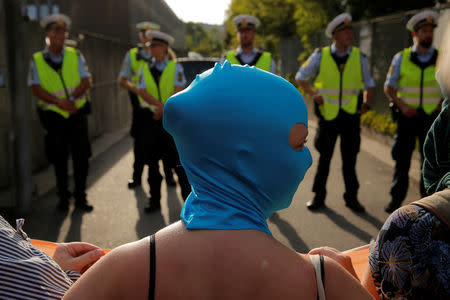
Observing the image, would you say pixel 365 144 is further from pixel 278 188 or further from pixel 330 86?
pixel 278 188

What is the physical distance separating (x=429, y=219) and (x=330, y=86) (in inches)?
186

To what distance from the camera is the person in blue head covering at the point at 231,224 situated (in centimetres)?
111

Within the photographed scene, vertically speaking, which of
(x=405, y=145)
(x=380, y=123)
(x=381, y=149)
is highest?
(x=405, y=145)

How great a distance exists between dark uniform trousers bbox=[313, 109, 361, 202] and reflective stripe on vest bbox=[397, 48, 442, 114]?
62 cm

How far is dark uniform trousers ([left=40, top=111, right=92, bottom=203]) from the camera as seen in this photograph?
590cm

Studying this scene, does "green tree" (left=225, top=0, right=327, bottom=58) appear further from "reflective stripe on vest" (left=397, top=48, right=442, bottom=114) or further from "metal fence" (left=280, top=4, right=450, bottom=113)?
"reflective stripe on vest" (left=397, top=48, right=442, bottom=114)

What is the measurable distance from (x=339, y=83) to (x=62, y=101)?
10.6 feet

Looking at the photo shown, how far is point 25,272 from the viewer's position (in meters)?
1.52

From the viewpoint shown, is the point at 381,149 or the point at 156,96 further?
the point at 381,149

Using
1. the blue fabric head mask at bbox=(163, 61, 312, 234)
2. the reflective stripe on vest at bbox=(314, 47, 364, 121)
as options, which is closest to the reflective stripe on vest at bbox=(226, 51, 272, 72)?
the reflective stripe on vest at bbox=(314, 47, 364, 121)

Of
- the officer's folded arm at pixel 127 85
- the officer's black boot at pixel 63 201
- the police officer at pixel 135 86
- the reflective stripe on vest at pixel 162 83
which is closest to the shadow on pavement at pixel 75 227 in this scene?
the officer's black boot at pixel 63 201

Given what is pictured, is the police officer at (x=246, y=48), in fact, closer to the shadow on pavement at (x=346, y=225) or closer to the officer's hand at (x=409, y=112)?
the officer's hand at (x=409, y=112)

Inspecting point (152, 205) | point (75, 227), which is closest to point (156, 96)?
point (152, 205)

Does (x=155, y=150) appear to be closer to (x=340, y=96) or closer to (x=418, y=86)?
(x=340, y=96)
